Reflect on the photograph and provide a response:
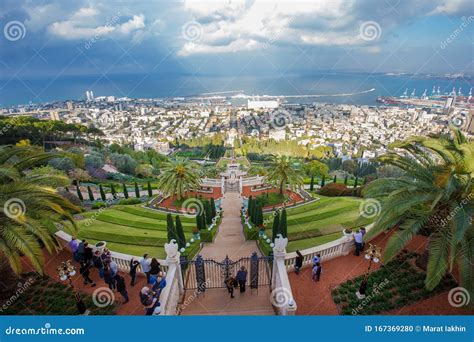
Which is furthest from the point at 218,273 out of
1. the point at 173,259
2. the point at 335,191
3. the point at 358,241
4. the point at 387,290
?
the point at 335,191

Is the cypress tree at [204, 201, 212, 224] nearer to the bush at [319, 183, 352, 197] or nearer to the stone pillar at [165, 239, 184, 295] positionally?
the stone pillar at [165, 239, 184, 295]

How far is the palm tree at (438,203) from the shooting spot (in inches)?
262

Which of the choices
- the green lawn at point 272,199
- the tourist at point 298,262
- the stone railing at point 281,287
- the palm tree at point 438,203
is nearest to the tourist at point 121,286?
the stone railing at point 281,287

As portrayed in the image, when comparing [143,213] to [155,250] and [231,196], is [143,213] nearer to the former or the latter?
[155,250]

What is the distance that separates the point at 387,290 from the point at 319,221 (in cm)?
828

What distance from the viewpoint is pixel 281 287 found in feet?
26.7

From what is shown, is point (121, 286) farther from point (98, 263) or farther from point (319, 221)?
point (319, 221)

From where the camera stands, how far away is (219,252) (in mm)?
13602

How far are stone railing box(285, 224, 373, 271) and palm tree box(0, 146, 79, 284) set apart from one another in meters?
8.05

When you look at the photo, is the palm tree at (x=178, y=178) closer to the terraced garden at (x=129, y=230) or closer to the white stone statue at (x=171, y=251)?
the terraced garden at (x=129, y=230)

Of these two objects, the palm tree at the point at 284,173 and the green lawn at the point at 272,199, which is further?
the green lawn at the point at 272,199

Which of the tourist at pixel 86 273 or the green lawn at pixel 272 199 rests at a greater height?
the tourist at pixel 86 273

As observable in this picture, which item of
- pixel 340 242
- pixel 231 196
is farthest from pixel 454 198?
pixel 231 196

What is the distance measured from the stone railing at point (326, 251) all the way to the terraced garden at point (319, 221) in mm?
1346
